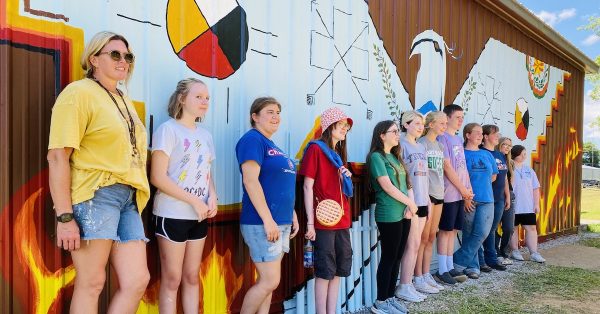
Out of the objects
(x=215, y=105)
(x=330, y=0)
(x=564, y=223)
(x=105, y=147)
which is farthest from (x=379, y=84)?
(x=564, y=223)

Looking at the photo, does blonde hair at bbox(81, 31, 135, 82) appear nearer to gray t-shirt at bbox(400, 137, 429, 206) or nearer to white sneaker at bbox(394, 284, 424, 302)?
gray t-shirt at bbox(400, 137, 429, 206)

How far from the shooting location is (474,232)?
201 inches

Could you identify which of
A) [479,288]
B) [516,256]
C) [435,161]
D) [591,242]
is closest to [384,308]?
[479,288]

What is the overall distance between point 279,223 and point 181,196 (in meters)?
0.73

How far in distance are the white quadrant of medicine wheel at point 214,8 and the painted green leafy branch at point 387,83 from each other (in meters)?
1.81

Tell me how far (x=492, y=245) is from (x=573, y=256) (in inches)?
75.4

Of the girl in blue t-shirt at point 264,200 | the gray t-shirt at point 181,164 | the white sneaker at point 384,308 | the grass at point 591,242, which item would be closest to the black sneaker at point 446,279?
the white sneaker at point 384,308

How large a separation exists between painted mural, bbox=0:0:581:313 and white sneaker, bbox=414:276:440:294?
483mm

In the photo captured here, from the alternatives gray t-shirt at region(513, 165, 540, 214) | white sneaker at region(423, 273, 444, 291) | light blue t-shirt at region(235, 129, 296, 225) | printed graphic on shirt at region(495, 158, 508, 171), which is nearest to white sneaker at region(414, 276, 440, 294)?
white sneaker at region(423, 273, 444, 291)

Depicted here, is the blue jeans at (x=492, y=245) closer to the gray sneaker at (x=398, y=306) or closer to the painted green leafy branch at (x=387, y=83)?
the painted green leafy branch at (x=387, y=83)

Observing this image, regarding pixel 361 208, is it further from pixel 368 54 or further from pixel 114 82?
pixel 114 82

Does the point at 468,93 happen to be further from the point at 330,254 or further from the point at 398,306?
the point at 330,254

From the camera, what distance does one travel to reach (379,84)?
4.54 meters

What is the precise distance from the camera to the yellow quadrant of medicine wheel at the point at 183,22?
9.19 feet
